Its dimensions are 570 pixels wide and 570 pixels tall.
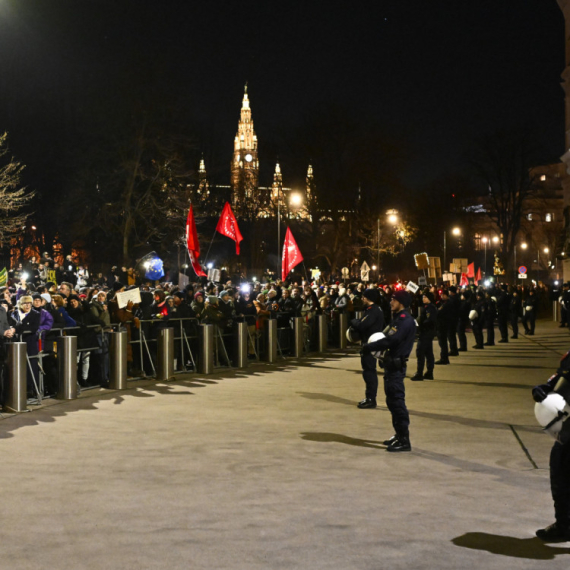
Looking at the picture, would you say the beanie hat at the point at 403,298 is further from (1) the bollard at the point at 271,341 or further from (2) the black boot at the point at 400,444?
(1) the bollard at the point at 271,341

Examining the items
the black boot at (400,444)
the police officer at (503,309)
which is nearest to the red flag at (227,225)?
the police officer at (503,309)

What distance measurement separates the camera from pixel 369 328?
14.2 m

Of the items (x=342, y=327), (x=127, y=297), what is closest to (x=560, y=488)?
(x=127, y=297)

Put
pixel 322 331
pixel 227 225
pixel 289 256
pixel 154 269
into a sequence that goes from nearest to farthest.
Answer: pixel 322 331 < pixel 154 269 < pixel 227 225 < pixel 289 256

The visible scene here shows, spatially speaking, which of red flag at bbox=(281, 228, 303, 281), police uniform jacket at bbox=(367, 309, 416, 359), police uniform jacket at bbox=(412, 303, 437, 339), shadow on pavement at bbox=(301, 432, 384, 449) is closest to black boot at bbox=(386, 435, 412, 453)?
shadow on pavement at bbox=(301, 432, 384, 449)

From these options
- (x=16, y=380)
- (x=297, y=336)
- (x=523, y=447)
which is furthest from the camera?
(x=297, y=336)

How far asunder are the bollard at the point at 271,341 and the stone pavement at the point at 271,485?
22.0 feet

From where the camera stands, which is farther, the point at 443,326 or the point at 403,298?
the point at 443,326

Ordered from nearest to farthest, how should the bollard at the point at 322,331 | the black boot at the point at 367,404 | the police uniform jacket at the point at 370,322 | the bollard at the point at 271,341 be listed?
the black boot at the point at 367,404
the police uniform jacket at the point at 370,322
the bollard at the point at 271,341
the bollard at the point at 322,331

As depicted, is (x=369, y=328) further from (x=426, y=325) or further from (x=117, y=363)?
(x=117, y=363)

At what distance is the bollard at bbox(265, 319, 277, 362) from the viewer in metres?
22.2

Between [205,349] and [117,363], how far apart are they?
3167mm

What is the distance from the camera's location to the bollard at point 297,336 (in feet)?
78.3

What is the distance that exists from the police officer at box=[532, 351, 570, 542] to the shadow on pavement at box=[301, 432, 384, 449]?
397 centimetres
